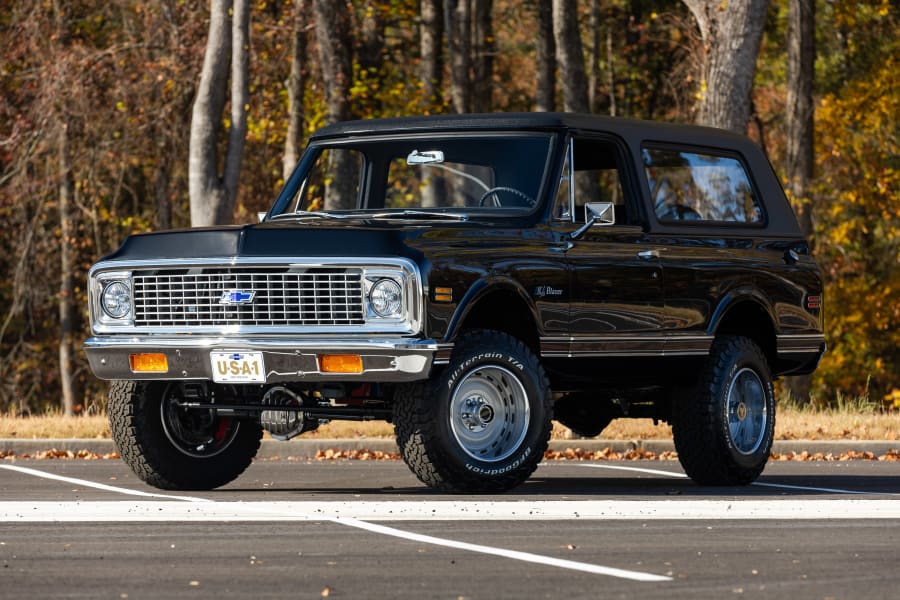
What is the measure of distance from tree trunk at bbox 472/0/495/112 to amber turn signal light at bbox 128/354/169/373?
2643 centimetres

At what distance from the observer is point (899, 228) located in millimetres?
36406

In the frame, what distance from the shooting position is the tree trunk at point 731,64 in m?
20.9

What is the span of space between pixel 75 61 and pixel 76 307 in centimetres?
1070

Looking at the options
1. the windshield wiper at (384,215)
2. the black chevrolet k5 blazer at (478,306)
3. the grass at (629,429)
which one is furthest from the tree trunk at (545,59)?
the windshield wiper at (384,215)

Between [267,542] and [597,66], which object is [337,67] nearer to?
[597,66]

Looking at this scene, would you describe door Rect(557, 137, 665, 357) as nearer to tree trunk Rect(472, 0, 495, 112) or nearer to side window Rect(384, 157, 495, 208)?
side window Rect(384, 157, 495, 208)

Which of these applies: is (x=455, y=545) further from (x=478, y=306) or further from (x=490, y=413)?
(x=478, y=306)

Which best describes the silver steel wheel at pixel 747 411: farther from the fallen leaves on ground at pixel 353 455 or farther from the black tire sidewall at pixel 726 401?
the fallen leaves on ground at pixel 353 455

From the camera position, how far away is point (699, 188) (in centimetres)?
1342

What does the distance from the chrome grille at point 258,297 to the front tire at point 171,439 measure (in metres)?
0.69

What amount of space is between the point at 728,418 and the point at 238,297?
3.50 m

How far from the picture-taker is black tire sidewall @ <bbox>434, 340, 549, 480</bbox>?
11.2m

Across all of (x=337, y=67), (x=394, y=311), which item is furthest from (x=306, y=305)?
(x=337, y=67)

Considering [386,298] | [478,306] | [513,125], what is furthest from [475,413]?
[513,125]
